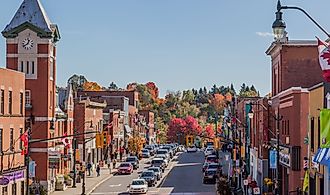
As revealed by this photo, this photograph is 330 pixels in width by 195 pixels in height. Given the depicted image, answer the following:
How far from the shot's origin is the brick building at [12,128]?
5116cm

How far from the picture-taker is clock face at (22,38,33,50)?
67312 mm

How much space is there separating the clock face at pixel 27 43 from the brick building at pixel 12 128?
11303 mm

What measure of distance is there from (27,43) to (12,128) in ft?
51.6

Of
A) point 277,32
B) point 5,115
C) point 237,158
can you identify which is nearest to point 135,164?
point 237,158

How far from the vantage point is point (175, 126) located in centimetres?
16612

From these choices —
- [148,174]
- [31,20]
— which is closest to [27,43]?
[31,20]

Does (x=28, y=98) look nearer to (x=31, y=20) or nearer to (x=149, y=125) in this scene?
(x=31, y=20)

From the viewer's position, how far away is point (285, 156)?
50781 mm

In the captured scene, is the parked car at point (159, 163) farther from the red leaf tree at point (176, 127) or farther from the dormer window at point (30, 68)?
the red leaf tree at point (176, 127)

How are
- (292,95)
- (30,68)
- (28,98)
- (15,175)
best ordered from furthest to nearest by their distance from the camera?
(30,68) → (28,98) → (15,175) → (292,95)

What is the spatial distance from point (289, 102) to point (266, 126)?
39.7 feet

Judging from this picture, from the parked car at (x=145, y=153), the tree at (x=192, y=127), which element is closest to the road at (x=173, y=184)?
the parked car at (x=145, y=153)

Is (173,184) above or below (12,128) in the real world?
below

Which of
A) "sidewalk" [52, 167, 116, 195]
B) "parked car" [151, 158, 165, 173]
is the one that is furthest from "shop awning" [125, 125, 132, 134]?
"parked car" [151, 158, 165, 173]
